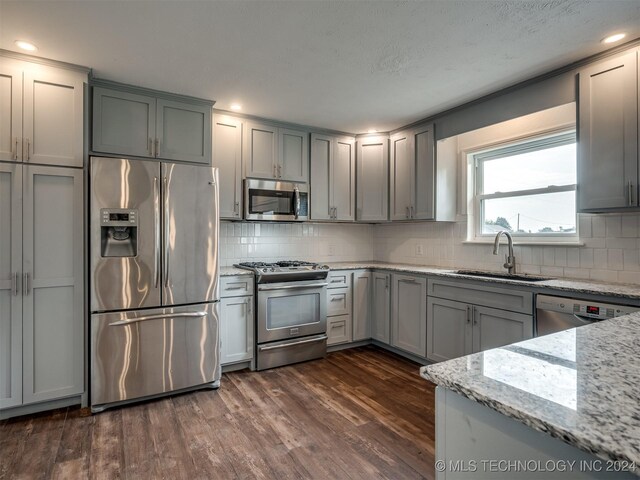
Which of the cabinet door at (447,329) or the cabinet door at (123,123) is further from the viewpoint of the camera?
the cabinet door at (447,329)

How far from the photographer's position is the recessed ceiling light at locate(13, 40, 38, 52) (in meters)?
2.19

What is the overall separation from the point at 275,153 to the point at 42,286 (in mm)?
2242

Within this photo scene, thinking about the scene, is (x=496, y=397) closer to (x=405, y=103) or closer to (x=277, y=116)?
(x=405, y=103)

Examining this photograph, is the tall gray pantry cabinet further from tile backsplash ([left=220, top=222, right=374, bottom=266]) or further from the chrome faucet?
the chrome faucet

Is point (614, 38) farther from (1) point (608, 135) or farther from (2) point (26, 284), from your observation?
(2) point (26, 284)

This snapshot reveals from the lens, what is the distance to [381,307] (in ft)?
12.5

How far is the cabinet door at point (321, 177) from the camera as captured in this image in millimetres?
3881

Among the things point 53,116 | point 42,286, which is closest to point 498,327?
point 42,286

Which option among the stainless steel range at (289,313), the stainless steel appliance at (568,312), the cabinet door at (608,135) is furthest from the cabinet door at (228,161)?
the cabinet door at (608,135)

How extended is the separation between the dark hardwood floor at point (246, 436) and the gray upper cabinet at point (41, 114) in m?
1.78

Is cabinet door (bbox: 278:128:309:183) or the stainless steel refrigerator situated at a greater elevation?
cabinet door (bbox: 278:128:309:183)

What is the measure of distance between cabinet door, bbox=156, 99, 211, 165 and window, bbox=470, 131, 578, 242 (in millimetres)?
2639

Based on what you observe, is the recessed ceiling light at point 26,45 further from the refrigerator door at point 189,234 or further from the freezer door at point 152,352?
→ the freezer door at point 152,352

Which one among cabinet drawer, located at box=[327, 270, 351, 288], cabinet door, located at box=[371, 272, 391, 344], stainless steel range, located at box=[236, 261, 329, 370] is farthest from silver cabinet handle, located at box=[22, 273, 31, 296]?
cabinet door, located at box=[371, 272, 391, 344]
